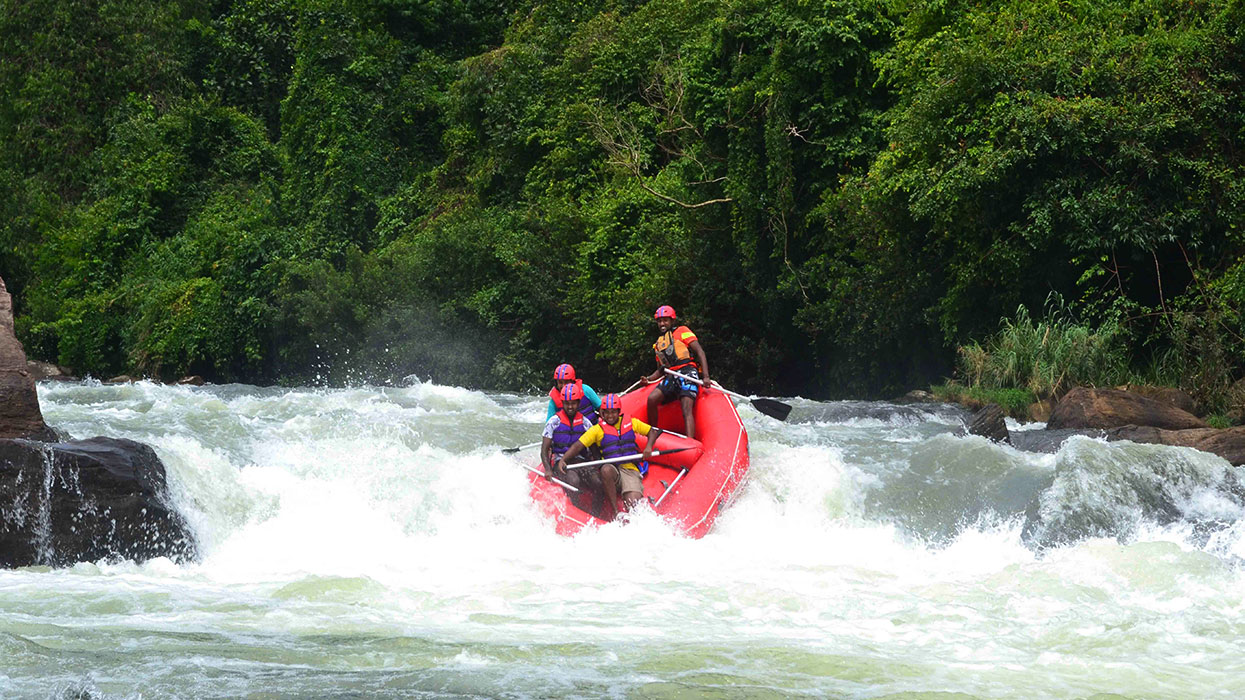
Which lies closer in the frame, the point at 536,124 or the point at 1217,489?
the point at 1217,489

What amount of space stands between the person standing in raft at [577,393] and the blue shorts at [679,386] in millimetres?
1051

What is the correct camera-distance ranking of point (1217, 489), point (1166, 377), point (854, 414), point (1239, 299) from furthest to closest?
point (854, 414) → point (1166, 377) → point (1239, 299) → point (1217, 489)

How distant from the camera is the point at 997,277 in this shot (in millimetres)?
14352

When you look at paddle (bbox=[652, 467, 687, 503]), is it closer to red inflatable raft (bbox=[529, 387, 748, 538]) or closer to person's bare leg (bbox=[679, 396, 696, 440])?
red inflatable raft (bbox=[529, 387, 748, 538])

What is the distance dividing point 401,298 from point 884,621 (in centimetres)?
1534

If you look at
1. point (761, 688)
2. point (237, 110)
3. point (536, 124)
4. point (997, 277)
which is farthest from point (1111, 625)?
point (237, 110)

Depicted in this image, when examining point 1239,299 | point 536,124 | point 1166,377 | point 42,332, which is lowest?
point 42,332

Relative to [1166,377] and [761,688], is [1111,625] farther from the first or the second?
[1166,377]

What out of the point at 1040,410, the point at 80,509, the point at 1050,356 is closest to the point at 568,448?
the point at 80,509

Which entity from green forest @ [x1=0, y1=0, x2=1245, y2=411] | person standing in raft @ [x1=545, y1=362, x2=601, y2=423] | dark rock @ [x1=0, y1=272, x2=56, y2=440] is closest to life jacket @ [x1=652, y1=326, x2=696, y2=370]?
person standing in raft @ [x1=545, y1=362, x2=601, y2=423]

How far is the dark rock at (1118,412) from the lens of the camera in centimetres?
1117

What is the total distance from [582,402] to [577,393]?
0.77ft

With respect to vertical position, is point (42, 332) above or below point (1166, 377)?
below

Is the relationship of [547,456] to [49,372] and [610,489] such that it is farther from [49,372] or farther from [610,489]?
[49,372]
